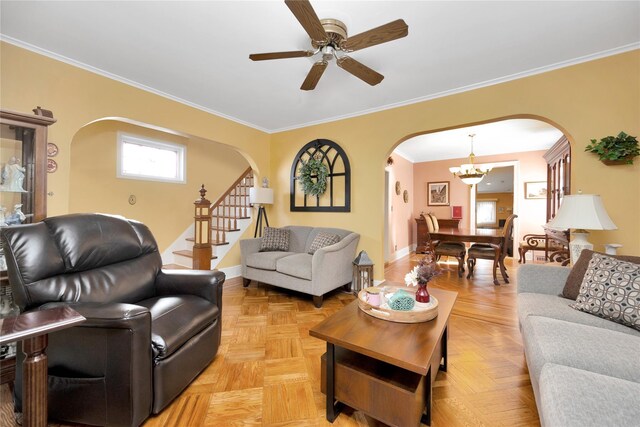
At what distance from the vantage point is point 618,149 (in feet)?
7.12

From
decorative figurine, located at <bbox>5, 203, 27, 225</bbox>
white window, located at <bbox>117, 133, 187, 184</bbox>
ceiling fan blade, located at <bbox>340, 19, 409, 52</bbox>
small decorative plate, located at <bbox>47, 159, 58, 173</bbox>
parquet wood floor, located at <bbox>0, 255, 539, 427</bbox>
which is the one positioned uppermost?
ceiling fan blade, located at <bbox>340, 19, 409, 52</bbox>

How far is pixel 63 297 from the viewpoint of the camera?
145 cm

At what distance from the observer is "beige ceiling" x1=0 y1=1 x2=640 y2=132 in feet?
5.84

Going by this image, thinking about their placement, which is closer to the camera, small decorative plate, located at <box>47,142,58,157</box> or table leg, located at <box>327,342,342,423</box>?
table leg, located at <box>327,342,342,423</box>

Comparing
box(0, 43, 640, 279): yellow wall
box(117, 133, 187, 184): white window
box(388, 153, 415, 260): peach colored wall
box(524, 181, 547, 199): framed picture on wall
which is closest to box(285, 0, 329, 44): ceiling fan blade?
box(0, 43, 640, 279): yellow wall

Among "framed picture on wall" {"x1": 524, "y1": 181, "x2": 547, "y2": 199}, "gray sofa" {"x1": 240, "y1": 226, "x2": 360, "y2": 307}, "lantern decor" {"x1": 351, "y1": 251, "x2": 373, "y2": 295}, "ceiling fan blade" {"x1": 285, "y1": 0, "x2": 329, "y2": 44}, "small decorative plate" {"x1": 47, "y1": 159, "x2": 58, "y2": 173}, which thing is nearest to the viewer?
"ceiling fan blade" {"x1": 285, "y1": 0, "x2": 329, "y2": 44}

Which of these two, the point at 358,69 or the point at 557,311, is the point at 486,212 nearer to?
the point at 557,311

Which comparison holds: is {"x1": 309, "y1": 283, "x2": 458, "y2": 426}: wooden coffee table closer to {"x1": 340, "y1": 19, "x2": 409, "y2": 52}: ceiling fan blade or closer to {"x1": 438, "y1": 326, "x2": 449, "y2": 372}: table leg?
{"x1": 438, "y1": 326, "x2": 449, "y2": 372}: table leg

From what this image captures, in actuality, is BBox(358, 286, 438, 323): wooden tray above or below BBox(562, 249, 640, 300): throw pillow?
below

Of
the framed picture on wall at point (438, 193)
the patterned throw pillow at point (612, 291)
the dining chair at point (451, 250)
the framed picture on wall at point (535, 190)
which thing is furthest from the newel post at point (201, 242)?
the framed picture on wall at point (535, 190)

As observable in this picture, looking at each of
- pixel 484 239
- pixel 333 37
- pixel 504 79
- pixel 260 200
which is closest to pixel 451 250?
pixel 484 239

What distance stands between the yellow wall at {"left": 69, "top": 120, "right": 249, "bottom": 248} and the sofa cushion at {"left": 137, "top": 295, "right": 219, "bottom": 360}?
9.47ft

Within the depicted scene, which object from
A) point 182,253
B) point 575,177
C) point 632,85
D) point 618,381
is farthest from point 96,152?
point 632,85

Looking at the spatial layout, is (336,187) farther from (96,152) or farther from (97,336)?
(96,152)
